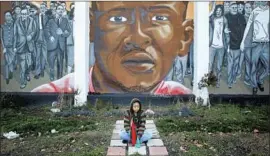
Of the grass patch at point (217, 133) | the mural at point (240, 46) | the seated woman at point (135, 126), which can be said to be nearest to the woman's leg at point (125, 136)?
the seated woman at point (135, 126)

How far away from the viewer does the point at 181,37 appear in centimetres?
1198

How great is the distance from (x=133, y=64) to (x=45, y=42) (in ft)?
8.62

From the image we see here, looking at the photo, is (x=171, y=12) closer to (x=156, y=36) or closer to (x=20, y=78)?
(x=156, y=36)

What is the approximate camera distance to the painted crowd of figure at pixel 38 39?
462 inches

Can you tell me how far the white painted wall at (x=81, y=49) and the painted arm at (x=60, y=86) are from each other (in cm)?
48

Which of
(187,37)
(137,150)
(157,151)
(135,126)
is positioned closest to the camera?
(157,151)

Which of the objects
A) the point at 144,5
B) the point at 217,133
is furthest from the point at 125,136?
the point at 144,5

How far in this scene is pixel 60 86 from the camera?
11906 mm

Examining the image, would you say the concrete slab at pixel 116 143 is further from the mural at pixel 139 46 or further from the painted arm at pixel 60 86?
the mural at pixel 139 46

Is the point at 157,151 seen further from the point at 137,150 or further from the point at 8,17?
the point at 8,17

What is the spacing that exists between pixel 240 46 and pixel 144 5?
2.99 meters

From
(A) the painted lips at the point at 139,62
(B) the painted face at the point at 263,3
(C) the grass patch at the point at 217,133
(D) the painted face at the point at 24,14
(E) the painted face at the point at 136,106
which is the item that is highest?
(B) the painted face at the point at 263,3

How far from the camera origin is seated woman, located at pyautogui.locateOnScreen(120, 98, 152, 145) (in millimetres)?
6250

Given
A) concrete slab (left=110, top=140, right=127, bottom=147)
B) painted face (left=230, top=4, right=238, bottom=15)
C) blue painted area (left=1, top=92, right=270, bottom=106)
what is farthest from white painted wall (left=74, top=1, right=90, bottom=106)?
concrete slab (left=110, top=140, right=127, bottom=147)
